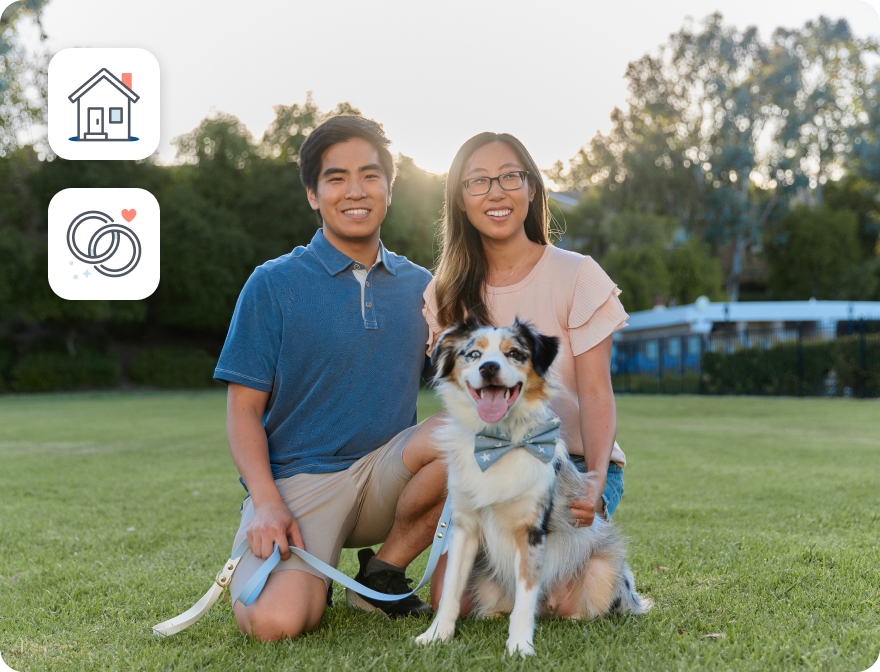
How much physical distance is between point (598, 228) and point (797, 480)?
34.1 metres

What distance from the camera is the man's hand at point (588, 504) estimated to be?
3045mm

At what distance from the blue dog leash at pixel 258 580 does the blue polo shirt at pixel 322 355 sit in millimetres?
453

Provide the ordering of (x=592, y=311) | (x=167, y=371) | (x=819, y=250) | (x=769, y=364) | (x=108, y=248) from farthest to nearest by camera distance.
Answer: (x=819, y=250) < (x=167, y=371) < (x=769, y=364) < (x=108, y=248) < (x=592, y=311)

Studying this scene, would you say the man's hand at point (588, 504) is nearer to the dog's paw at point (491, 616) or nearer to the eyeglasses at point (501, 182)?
the dog's paw at point (491, 616)

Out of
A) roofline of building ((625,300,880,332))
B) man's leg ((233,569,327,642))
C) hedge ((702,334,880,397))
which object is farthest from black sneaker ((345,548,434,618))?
roofline of building ((625,300,880,332))

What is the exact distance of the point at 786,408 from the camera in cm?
1666

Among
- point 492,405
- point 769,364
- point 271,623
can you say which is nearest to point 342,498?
point 271,623

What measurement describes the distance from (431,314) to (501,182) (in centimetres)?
75

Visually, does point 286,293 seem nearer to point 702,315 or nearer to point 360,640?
point 360,640

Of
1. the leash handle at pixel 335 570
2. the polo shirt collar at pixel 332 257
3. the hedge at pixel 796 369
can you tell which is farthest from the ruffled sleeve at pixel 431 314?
the hedge at pixel 796 369

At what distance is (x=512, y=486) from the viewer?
298 centimetres

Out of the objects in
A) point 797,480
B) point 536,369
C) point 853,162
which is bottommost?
point 797,480

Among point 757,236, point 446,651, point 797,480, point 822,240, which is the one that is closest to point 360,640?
point 446,651

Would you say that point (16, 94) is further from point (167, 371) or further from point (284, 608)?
point (284, 608)
